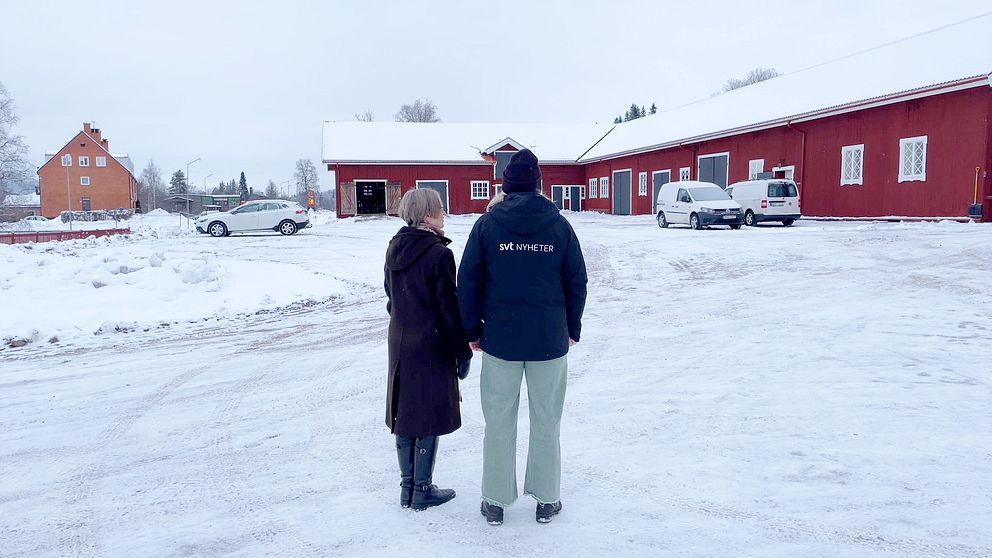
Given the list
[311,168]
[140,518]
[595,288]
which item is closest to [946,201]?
[595,288]

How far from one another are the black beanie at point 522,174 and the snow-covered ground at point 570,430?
1.76 metres

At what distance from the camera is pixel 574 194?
45031 mm

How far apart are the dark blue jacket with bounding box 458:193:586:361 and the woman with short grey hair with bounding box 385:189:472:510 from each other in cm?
20

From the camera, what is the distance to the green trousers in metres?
3.41

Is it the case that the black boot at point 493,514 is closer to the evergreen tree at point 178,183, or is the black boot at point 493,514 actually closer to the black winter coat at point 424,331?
the black winter coat at point 424,331

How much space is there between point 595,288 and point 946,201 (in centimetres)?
1438

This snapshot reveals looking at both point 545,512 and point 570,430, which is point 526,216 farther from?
point 570,430

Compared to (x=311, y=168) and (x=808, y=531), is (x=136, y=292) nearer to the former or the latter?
(x=808, y=531)

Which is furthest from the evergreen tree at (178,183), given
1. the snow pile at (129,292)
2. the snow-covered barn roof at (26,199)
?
the snow pile at (129,292)

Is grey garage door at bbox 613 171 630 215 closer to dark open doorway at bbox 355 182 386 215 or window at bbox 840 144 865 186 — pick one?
dark open doorway at bbox 355 182 386 215

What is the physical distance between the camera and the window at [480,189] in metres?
42.8

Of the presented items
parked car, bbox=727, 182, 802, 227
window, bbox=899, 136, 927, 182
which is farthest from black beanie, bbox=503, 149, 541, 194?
window, bbox=899, 136, 927, 182

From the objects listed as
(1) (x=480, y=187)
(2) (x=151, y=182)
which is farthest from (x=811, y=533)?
(2) (x=151, y=182)

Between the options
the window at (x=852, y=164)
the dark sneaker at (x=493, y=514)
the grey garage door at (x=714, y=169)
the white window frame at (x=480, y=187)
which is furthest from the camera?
the white window frame at (x=480, y=187)
